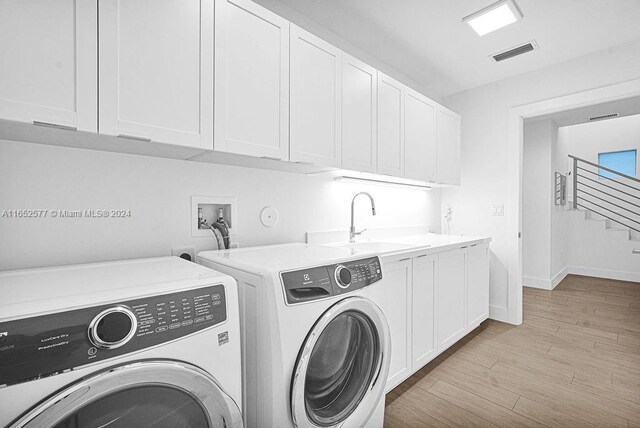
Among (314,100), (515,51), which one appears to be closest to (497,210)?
(515,51)

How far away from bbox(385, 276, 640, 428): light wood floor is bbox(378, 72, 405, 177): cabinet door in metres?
1.47

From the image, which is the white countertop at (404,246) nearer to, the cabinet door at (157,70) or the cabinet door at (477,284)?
the cabinet door at (477,284)

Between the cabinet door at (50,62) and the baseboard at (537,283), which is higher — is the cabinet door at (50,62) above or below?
above

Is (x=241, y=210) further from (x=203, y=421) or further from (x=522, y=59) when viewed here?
(x=522, y=59)

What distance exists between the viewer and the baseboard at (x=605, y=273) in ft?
15.7

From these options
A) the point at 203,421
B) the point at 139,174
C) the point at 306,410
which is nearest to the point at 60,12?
the point at 139,174

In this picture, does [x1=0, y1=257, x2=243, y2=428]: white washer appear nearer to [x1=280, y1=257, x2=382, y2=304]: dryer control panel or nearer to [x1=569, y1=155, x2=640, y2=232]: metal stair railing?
[x1=280, y1=257, x2=382, y2=304]: dryer control panel

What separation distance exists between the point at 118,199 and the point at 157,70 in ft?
1.95

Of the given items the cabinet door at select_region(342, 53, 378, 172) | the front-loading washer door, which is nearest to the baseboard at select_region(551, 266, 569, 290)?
the cabinet door at select_region(342, 53, 378, 172)

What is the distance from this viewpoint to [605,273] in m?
5.04

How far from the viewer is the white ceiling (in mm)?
2021

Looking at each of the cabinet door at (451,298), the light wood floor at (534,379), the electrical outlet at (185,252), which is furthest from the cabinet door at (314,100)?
the light wood floor at (534,379)

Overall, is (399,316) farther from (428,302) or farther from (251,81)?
(251,81)

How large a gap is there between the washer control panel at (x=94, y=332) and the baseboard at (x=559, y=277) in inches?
208
